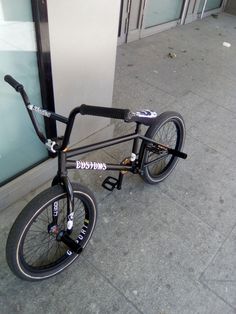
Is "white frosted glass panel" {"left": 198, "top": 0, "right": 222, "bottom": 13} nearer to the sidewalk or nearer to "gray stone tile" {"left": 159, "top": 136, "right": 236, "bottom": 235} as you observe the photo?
the sidewalk

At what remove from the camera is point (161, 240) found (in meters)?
2.12

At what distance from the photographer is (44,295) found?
174cm

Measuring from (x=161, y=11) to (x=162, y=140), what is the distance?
3.36 metres

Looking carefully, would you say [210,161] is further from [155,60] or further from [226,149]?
[155,60]

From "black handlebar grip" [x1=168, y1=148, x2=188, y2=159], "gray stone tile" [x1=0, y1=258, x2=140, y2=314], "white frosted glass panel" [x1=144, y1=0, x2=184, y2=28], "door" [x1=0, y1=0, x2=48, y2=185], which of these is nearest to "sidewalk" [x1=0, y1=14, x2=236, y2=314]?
"gray stone tile" [x1=0, y1=258, x2=140, y2=314]

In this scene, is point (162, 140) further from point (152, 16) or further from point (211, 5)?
point (211, 5)

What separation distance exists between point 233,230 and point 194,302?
0.70m

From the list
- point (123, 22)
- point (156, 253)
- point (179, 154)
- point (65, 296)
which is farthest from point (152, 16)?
point (65, 296)

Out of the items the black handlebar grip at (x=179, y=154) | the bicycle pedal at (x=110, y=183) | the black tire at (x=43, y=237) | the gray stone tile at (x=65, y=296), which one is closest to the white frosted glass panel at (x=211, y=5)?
the black handlebar grip at (x=179, y=154)

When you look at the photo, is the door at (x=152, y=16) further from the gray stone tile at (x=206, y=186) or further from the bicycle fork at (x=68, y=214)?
the bicycle fork at (x=68, y=214)

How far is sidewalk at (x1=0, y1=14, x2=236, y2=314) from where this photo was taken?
1.76m

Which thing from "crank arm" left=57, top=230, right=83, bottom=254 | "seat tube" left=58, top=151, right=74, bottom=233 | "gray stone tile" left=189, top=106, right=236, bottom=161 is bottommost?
"gray stone tile" left=189, top=106, right=236, bottom=161

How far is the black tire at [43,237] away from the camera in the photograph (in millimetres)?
1499

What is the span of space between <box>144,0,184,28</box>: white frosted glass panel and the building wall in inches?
114
